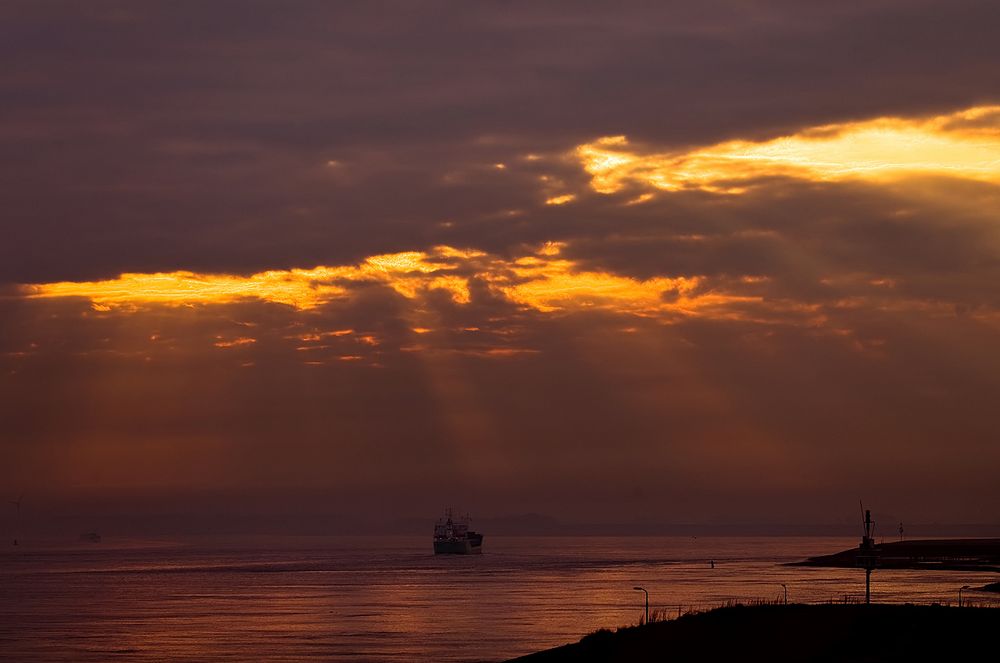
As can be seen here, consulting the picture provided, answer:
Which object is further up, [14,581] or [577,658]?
[14,581]

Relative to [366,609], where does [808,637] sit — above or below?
below

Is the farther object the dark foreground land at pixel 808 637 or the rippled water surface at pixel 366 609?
the rippled water surface at pixel 366 609

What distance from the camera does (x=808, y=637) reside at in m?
60.5

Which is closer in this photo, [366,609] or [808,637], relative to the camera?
[808,637]

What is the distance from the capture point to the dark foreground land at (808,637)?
57.7m

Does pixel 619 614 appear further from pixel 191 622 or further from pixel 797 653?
pixel 797 653

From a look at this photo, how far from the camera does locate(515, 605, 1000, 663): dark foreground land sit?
5766 cm

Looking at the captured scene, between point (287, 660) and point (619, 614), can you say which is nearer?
Result: point (287, 660)

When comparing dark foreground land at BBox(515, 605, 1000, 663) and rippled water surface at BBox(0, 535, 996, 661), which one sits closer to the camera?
dark foreground land at BBox(515, 605, 1000, 663)

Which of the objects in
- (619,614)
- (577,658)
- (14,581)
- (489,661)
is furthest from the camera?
(14,581)

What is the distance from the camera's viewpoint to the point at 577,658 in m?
65.6

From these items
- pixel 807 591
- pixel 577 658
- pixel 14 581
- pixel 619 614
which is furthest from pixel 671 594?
pixel 14 581

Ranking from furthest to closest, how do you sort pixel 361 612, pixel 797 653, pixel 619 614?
pixel 361 612 < pixel 619 614 < pixel 797 653

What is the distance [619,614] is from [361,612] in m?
25.9
